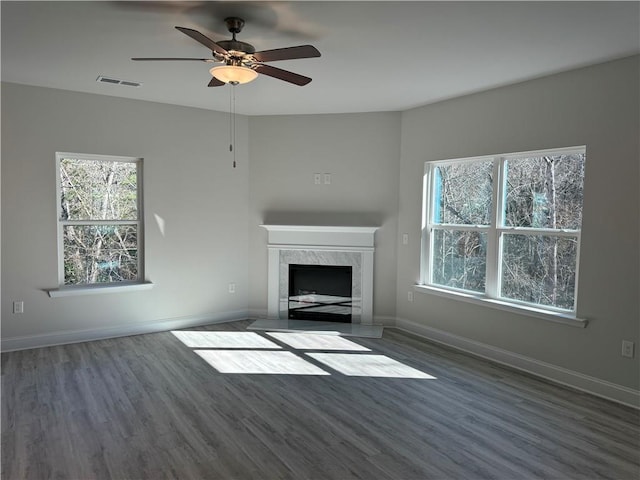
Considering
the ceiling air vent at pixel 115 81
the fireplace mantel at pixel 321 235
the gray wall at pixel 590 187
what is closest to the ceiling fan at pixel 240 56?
the ceiling air vent at pixel 115 81

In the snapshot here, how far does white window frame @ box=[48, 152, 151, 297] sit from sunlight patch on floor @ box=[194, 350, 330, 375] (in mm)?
1253

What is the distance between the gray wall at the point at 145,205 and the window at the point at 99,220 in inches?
5.3

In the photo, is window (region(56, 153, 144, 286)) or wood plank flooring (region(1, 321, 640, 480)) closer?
wood plank flooring (region(1, 321, 640, 480))

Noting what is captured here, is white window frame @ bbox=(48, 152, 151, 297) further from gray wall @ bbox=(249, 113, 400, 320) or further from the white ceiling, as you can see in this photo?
gray wall @ bbox=(249, 113, 400, 320)

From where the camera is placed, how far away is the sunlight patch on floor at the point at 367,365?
373cm

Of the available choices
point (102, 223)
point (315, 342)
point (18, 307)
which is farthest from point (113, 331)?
point (315, 342)

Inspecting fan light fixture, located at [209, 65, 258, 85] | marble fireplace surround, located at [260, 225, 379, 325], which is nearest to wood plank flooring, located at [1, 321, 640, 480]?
marble fireplace surround, located at [260, 225, 379, 325]

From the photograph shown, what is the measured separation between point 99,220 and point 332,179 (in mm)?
2681

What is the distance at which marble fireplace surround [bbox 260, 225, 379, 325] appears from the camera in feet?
17.2

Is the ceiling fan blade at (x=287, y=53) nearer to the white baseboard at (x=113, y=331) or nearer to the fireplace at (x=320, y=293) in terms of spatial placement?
the fireplace at (x=320, y=293)

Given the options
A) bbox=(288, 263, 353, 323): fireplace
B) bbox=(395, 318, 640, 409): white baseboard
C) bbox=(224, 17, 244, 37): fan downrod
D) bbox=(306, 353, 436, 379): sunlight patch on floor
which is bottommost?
bbox=(306, 353, 436, 379): sunlight patch on floor

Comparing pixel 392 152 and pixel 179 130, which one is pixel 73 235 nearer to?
pixel 179 130

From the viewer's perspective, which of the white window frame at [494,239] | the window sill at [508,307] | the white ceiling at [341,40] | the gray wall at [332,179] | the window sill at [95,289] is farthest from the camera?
the gray wall at [332,179]

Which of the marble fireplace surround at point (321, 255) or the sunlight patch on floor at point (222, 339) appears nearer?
the sunlight patch on floor at point (222, 339)
